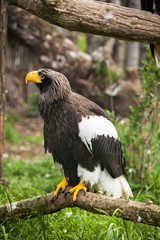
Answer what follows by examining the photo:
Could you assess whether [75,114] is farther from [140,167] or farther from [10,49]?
[10,49]

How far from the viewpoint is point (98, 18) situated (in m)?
2.56

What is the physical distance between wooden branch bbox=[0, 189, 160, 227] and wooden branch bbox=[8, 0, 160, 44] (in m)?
1.35

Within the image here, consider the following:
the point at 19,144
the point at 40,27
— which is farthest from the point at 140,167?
the point at 40,27

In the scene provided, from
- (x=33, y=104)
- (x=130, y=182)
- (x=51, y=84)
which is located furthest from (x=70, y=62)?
(x=51, y=84)

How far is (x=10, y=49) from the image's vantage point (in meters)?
6.00

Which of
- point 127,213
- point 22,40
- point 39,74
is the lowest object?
point 127,213

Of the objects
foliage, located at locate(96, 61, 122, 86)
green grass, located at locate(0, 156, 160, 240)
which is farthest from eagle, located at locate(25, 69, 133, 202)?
foliage, located at locate(96, 61, 122, 86)

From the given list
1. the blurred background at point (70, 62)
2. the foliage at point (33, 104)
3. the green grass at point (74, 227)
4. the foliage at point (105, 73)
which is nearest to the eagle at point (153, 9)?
the green grass at point (74, 227)

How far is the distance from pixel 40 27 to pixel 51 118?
4387 millimetres

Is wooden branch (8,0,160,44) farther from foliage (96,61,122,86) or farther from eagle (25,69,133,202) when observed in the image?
foliage (96,61,122,86)

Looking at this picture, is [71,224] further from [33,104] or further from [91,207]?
[33,104]

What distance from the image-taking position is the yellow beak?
8.96 feet

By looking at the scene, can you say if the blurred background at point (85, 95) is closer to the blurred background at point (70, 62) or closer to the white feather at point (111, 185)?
the blurred background at point (70, 62)

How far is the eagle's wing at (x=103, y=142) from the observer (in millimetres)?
2721
